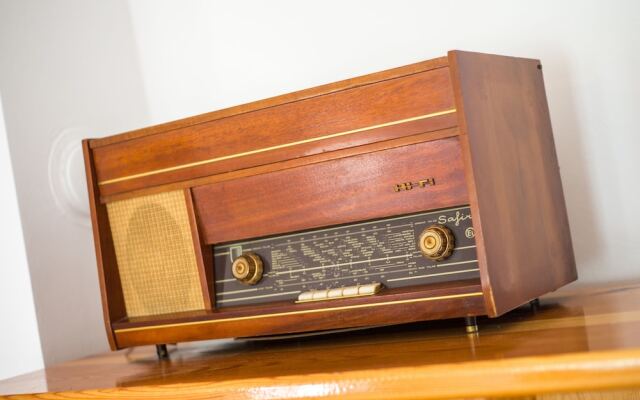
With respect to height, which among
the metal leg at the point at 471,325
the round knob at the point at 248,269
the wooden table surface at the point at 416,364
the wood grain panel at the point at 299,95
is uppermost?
the wood grain panel at the point at 299,95

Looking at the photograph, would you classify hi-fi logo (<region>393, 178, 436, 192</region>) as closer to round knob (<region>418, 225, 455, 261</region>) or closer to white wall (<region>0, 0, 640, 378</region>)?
round knob (<region>418, 225, 455, 261</region>)

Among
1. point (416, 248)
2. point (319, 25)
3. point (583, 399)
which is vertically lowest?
point (583, 399)

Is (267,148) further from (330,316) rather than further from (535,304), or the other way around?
(535,304)

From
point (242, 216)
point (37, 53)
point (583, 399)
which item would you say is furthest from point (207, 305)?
point (37, 53)

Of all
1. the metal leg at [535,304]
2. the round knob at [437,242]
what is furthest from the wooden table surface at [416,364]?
the round knob at [437,242]

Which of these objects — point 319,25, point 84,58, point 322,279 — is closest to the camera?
point 322,279

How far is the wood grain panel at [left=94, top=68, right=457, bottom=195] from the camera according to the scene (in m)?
1.17

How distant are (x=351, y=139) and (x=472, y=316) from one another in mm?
310

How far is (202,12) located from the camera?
1.94 meters

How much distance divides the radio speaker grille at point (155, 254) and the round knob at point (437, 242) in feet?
1.37

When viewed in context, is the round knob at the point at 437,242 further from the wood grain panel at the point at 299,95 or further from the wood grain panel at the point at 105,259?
the wood grain panel at the point at 105,259

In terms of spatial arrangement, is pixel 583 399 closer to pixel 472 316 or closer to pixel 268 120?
pixel 472 316

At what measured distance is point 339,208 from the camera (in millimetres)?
1261

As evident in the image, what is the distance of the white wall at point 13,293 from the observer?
168 centimetres
